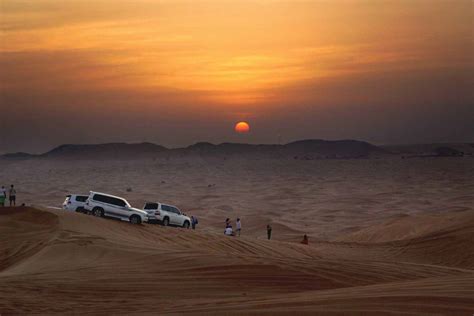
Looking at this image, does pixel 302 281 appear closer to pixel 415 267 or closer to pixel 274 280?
pixel 274 280

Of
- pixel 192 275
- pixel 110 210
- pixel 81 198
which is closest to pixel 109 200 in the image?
pixel 110 210

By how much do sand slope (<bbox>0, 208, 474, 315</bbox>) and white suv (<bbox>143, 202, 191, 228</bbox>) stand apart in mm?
4191

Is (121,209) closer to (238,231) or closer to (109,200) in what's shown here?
(109,200)

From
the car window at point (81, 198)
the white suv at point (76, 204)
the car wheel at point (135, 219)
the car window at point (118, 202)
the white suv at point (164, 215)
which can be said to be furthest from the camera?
the white suv at point (164, 215)

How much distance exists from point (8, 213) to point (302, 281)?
18770 mm

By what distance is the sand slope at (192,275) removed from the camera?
12.4 metres

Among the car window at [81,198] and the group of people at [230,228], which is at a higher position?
the car window at [81,198]

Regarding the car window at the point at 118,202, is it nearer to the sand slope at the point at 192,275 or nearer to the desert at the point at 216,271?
the desert at the point at 216,271

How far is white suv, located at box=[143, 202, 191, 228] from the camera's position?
36.9 metres

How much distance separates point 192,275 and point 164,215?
747 inches

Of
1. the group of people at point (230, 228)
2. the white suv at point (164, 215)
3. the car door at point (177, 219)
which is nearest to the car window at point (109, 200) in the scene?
the white suv at point (164, 215)

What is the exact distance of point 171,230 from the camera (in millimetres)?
32344

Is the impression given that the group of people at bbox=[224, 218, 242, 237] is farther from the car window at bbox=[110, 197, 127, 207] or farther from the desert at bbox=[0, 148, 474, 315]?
the car window at bbox=[110, 197, 127, 207]

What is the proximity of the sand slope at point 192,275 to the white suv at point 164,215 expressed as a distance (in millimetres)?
4191
